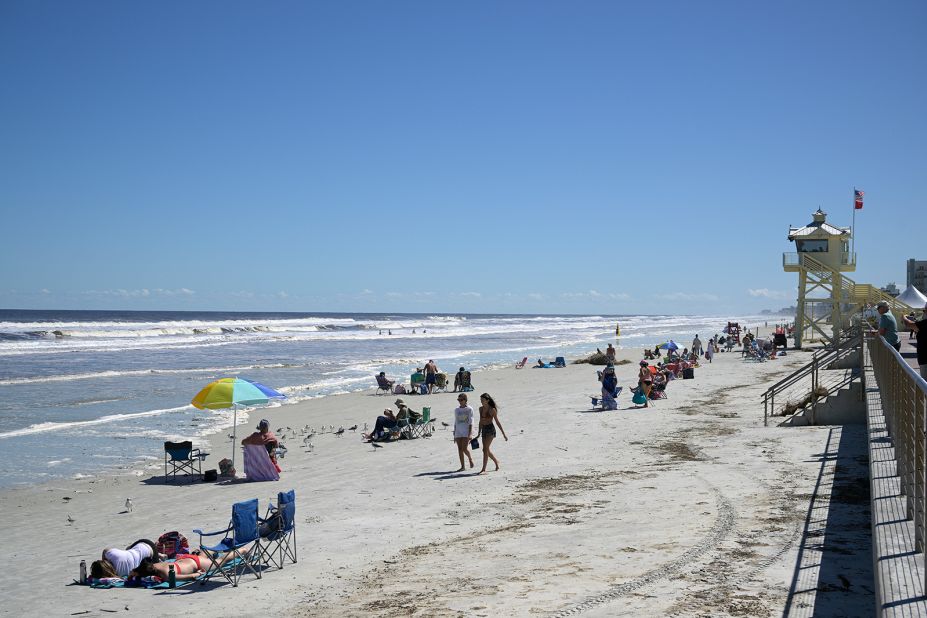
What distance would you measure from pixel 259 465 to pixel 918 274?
84850mm

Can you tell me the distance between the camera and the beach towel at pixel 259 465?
1285 centimetres

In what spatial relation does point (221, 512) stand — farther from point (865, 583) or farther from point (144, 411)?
point (144, 411)

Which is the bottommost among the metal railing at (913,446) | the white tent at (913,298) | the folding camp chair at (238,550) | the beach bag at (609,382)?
the folding camp chair at (238,550)

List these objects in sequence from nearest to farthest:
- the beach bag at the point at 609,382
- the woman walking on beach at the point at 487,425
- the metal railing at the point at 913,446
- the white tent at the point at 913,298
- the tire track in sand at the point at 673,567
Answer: the metal railing at the point at 913,446 → the tire track in sand at the point at 673,567 → the woman walking on beach at the point at 487,425 → the beach bag at the point at 609,382 → the white tent at the point at 913,298

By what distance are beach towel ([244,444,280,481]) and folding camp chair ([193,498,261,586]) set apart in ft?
14.7

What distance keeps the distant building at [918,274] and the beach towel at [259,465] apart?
7751 centimetres

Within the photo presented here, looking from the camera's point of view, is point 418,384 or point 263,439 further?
point 418,384

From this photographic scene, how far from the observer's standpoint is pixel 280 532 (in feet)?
27.7

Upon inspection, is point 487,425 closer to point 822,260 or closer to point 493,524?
point 493,524

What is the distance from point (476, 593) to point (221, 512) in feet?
17.6

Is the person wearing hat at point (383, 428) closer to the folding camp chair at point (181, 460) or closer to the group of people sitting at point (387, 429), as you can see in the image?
the group of people sitting at point (387, 429)

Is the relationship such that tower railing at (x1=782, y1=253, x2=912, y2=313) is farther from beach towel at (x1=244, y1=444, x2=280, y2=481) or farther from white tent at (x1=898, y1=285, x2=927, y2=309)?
beach towel at (x1=244, y1=444, x2=280, y2=481)

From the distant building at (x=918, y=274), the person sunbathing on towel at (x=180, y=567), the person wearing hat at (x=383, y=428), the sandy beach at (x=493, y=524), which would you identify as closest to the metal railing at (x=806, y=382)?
the sandy beach at (x=493, y=524)

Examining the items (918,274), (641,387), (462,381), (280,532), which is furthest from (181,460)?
(918,274)
